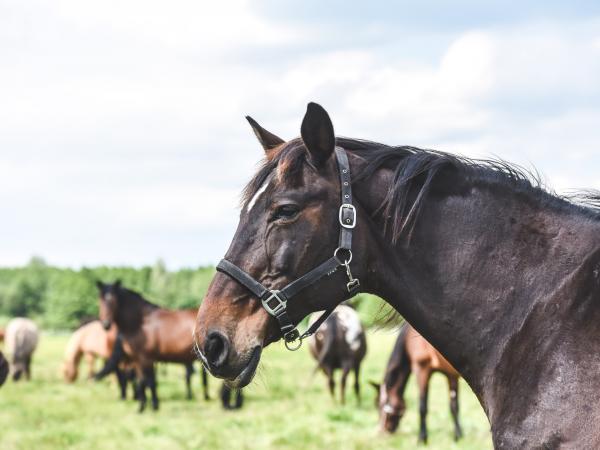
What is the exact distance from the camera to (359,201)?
9.27ft

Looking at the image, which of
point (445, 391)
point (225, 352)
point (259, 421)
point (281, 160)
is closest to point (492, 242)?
point (281, 160)

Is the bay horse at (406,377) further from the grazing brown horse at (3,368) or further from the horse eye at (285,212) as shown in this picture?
the horse eye at (285,212)

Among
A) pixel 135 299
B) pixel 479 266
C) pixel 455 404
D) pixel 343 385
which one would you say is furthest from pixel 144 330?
pixel 479 266

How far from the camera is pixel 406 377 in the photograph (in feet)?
Result: 36.4

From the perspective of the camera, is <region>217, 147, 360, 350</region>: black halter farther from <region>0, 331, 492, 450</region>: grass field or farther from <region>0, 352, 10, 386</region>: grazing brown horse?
<region>0, 352, 10, 386</region>: grazing brown horse

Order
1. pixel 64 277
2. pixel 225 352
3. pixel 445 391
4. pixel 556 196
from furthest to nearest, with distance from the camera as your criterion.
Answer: pixel 64 277
pixel 445 391
pixel 556 196
pixel 225 352

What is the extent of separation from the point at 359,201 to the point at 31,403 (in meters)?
14.1

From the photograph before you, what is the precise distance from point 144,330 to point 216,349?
13.5 metres

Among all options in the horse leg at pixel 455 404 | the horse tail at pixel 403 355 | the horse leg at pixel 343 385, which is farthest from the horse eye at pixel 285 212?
the horse leg at pixel 343 385

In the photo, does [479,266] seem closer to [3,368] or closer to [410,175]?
[410,175]

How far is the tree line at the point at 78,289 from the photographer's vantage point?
5944cm

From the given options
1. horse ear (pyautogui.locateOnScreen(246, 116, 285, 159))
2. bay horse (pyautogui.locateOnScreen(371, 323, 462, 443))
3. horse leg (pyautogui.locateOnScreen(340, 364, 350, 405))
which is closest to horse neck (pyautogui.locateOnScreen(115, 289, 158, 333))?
horse leg (pyautogui.locateOnScreen(340, 364, 350, 405))

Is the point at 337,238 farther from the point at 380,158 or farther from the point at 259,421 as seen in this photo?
the point at 259,421

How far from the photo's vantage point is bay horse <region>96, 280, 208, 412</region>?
15609 millimetres
